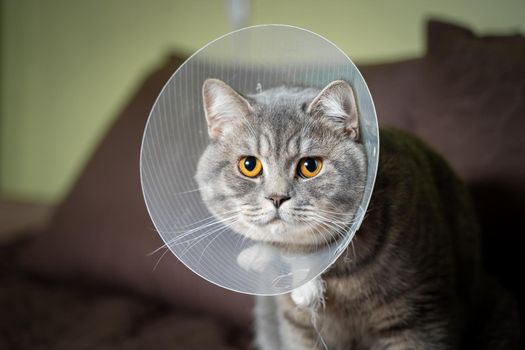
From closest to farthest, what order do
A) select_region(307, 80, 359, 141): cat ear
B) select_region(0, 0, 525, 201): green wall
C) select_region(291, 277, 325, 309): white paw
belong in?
select_region(307, 80, 359, 141): cat ear < select_region(291, 277, 325, 309): white paw < select_region(0, 0, 525, 201): green wall

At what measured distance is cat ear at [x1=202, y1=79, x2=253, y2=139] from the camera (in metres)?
0.84

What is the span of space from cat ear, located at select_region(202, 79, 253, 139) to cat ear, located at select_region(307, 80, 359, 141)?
12 cm

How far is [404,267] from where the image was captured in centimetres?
88

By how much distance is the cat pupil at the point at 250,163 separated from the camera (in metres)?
0.85

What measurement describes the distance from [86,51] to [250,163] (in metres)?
2.22

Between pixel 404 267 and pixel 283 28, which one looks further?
pixel 404 267

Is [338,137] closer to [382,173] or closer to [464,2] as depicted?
[382,173]

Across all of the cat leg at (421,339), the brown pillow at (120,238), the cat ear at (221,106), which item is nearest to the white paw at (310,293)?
the cat leg at (421,339)

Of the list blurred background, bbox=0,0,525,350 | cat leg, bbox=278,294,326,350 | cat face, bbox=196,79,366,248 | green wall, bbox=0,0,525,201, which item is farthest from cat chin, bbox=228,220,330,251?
green wall, bbox=0,0,525,201

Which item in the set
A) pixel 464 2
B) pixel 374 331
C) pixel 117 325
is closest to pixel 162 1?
pixel 464 2

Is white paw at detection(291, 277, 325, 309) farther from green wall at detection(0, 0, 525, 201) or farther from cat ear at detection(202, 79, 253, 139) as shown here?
green wall at detection(0, 0, 525, 201)

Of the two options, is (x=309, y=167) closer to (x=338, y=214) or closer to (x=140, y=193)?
(x=338, y=214)

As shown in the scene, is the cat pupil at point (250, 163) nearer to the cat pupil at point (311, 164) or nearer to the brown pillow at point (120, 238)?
the cat pupil at point (311, 164)

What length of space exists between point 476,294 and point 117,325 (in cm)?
86
